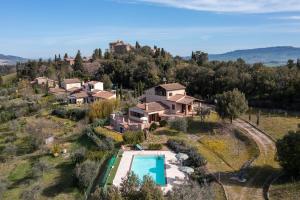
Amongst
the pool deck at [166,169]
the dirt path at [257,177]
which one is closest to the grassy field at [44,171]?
the pool deck at [166,169]

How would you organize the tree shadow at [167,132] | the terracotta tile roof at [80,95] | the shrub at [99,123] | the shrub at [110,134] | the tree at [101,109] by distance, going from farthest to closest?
the terracotta tile roof at [80,95]
the tree at [101,109]
the shrub at [99,123]
the tree shadow at [167,132]
the shrub at [110,134]

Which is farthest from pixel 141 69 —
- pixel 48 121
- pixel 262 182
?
pixel 262 182

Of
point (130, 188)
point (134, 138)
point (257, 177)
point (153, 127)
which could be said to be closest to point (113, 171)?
point (134, 138)

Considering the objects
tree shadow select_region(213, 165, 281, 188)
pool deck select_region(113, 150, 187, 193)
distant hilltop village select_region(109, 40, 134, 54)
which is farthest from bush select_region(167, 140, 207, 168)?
distant hilltop village select_region(109, 40, 134, 54)

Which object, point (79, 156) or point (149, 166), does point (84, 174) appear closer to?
point (79, 156)

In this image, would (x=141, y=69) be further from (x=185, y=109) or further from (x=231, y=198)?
(x=231, y=198)

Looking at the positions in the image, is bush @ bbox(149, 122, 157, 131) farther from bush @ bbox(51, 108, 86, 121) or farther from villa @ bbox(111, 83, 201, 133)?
bush @ bbox(51, 108, 86, 121)

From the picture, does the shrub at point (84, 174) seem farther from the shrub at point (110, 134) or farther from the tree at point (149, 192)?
the tree at point (149, 192)
